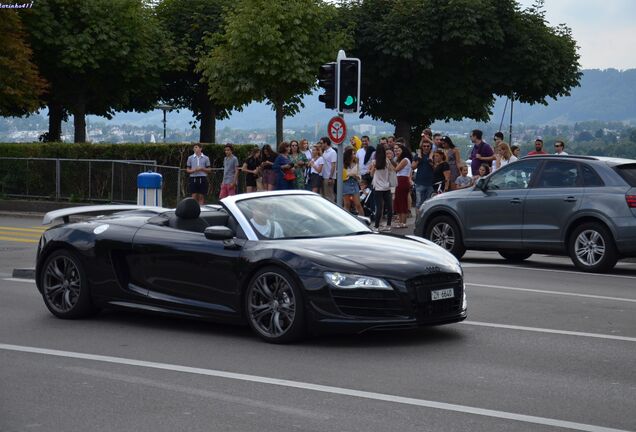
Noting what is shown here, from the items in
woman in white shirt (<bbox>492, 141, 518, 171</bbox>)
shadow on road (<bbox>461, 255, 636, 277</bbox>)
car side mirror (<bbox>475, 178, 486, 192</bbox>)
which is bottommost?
shadow on road (<bbox>461, 255, 636, 277</bbox>)

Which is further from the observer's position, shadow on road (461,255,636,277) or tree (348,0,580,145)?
tree (348,0,580,145)

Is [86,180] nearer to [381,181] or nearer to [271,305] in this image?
[381,181]

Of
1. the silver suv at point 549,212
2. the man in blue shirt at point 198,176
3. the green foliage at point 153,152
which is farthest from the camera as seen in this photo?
the green foliage at point 153,152

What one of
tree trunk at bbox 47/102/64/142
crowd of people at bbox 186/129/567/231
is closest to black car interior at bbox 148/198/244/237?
crowd of people at bbox 186/129/567/231

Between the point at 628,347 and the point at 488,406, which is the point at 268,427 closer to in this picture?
the point at 488,406

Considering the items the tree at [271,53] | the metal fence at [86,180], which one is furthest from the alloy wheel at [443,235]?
the tree at [271,53]

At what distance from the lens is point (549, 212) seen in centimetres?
1823

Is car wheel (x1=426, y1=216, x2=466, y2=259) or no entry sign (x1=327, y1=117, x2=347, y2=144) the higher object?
no entry sign (x1=327, y1=117, x2=347, y2=144)

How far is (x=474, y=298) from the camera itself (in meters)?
13.9

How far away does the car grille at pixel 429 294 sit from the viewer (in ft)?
33.8

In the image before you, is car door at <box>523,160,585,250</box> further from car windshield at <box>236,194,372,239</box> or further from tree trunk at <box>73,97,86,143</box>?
tree trunk at <box>73,97,86,143</box>

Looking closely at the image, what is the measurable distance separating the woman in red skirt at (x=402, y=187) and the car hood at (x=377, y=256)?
14308 millimetres

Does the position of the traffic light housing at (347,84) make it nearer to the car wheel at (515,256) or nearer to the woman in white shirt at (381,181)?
the car wheel at (515,256)

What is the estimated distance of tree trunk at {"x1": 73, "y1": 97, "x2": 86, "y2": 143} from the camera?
5536 centimetres
